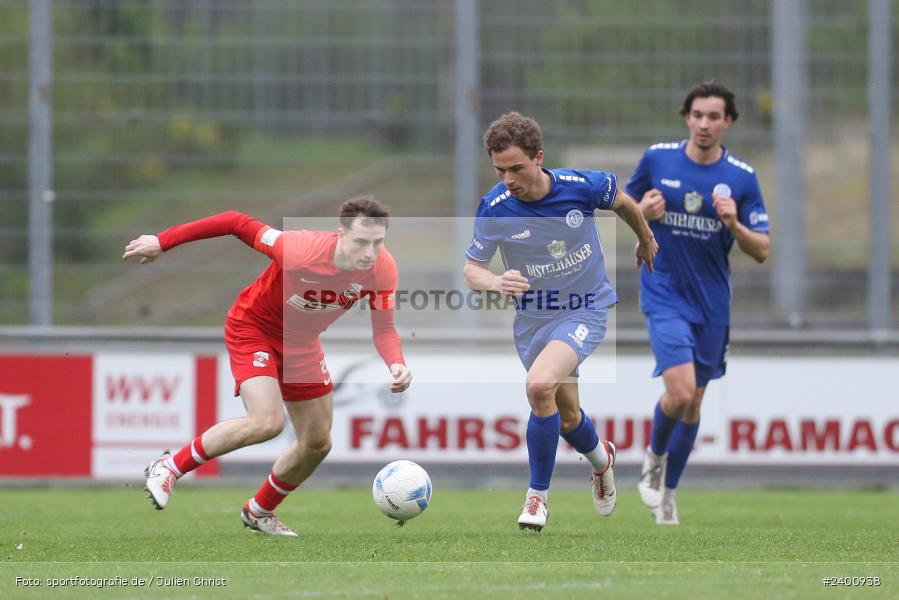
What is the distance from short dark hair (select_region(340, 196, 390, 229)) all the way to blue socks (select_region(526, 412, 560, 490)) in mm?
1427

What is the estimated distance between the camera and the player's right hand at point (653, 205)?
8383 millimetres

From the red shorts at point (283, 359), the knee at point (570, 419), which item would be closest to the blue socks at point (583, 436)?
the knee at point (570, 419)

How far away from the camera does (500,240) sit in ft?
24.3

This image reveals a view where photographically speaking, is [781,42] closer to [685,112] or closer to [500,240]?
[685,112]

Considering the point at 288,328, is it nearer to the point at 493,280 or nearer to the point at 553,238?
the point at 493,280

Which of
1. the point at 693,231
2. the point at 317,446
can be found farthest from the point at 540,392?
the point at 693,231

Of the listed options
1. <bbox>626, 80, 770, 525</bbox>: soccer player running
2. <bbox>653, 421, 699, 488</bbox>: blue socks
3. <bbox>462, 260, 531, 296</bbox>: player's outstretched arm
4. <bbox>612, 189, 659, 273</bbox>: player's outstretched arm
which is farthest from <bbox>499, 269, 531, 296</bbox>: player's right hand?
<bbox>653, 421, 699, 488</bbox>: blue socks

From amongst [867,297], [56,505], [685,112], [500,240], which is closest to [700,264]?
[685,112]

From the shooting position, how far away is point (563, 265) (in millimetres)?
7512

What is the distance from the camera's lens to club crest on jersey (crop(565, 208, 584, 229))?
742cm

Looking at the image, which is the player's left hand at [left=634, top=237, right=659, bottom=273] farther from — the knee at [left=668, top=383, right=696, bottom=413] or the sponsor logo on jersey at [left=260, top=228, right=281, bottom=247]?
the sponsor logo on jersey at [left=260, top=228, right=281, bottom=247]

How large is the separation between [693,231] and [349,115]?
4488mm

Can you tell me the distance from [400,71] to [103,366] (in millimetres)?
3715

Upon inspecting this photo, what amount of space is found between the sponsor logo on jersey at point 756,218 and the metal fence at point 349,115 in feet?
11.8
